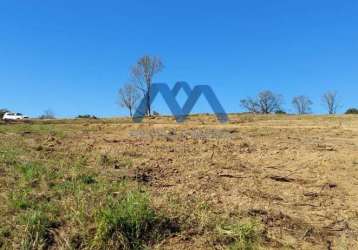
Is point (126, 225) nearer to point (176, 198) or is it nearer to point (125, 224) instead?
point (125, 224)

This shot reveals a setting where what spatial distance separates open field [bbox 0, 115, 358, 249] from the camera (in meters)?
4.52

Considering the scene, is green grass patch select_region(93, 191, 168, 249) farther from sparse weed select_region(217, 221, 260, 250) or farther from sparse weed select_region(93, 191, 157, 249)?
sparse weed select_region(217, 221, 260, 250)

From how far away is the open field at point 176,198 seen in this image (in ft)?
14.8

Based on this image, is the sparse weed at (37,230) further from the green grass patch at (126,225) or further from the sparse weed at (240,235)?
the sparse weed at (240,235)

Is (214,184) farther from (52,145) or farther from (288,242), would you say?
(52,145)

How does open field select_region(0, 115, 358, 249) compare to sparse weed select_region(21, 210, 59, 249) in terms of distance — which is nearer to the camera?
sparse weed select_region(21, 210, 59, 249)

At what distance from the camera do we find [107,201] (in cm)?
493

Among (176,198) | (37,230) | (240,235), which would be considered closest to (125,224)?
(37,230)

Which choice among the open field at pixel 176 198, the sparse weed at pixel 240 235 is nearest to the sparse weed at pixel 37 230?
the open field at pixel 176 198

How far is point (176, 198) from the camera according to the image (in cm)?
534

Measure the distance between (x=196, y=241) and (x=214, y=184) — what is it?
5.25 feet

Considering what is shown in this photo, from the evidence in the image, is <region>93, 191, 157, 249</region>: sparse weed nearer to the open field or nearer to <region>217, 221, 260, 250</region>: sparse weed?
the open field

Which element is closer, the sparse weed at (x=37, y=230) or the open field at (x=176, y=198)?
the sparse weed at (x=37, y=230)

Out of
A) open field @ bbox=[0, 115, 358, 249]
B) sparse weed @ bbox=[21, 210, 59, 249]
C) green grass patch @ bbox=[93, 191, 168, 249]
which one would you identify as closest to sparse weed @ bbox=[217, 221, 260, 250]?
open field @ bbox=[0, 115, 358, 249]
